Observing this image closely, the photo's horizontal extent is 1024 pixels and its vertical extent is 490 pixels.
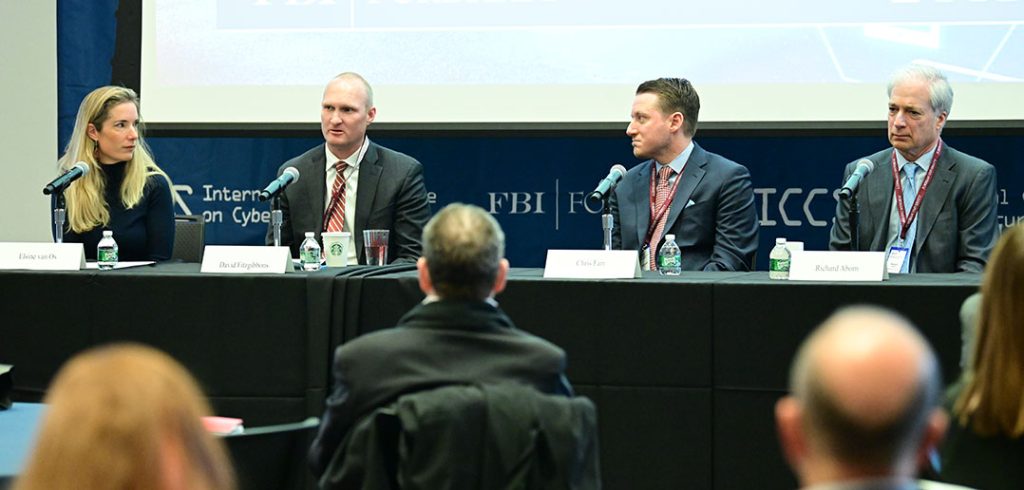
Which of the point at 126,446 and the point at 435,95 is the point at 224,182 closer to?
the point at 435,95

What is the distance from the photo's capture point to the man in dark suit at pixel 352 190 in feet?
16.3

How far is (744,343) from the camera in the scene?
144 inches

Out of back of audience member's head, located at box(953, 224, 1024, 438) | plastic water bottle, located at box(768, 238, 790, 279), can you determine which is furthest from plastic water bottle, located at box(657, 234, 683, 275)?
back of audience member's head, located at box(953, 224, 1024, 438)

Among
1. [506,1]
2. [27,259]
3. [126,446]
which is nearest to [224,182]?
[506,1]

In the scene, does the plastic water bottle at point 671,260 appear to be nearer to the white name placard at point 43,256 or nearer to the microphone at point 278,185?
the microphone at point 278,185

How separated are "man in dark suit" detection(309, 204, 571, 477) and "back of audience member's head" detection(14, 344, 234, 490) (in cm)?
129

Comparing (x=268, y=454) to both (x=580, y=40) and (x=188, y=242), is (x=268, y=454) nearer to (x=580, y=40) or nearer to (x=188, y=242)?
(x=188, y=242)

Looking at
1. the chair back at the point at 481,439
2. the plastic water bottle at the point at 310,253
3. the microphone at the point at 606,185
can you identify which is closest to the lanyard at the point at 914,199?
the microphone at the point at 606,185

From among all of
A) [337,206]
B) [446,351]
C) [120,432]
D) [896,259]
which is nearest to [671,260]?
[896,259]

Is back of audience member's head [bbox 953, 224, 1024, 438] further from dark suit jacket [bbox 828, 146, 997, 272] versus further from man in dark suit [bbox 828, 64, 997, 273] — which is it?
dark suit jacket [bbox 828, 146, 997, 272]

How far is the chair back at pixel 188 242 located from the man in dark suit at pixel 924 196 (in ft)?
7.76

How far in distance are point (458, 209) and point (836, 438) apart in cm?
146

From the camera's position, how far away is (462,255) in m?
2.49

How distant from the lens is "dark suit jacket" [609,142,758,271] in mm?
4703
